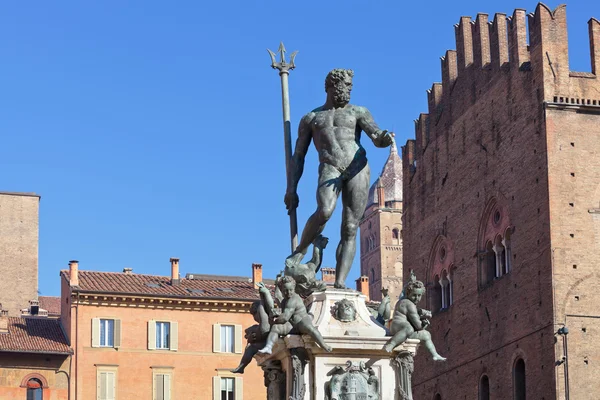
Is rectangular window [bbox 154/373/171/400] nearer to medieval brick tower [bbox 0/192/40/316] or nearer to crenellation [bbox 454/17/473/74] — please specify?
crenellation [bbox 454/17/473/74]

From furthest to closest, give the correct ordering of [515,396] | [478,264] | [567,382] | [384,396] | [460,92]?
[460,92] → [478,264] → [515,396] → [567,382] → [384,396]

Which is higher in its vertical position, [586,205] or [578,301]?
[586,205]

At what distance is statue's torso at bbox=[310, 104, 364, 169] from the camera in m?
12.4

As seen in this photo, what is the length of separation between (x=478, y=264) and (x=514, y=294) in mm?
3501

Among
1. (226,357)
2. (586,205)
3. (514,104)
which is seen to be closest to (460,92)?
(514,104)

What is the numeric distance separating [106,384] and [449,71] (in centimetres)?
1678

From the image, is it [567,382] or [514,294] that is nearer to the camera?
[567,382]

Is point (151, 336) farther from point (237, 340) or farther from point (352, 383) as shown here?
point (352, 383)

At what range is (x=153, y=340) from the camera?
4919 cm

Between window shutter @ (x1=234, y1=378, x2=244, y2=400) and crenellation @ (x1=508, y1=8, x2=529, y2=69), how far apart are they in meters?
14.7

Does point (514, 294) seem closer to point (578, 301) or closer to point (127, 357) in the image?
point (578, 301)

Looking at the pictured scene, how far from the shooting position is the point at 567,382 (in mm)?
39281

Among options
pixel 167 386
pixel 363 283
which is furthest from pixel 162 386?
pixel 363 283

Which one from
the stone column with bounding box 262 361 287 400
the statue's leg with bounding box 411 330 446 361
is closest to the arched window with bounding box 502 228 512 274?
the stone column with bounding box 262 361 287 400
